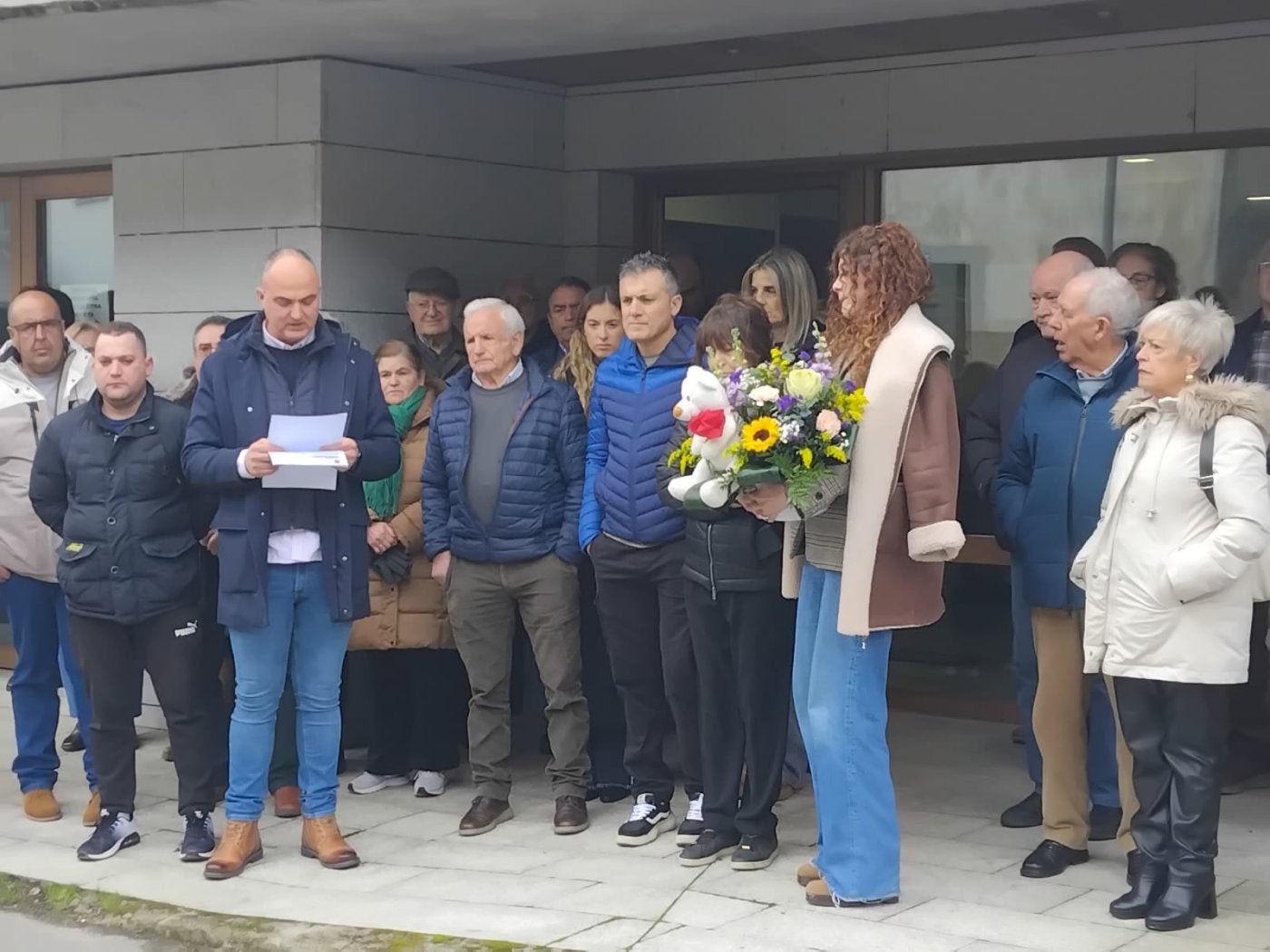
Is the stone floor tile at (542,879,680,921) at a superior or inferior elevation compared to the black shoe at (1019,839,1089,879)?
inferior

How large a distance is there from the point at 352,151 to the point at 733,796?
12.2 ft

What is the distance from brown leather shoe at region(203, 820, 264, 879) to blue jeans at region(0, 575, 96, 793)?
115 cm

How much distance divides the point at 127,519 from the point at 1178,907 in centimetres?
377

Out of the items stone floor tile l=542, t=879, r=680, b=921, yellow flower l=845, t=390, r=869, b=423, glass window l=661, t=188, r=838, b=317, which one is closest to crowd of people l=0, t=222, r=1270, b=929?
yellow flower l=845, t=390, r=869, b=423

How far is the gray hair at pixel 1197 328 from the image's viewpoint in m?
5.15

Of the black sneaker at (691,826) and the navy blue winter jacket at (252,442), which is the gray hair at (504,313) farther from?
the black sneaker at (691,826)

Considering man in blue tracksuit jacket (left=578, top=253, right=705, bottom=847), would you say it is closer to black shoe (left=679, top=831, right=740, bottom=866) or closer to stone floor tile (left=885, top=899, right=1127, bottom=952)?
black shoe (left=679, top=831, right=740, bottom=866)

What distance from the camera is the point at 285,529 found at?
6.02 metres

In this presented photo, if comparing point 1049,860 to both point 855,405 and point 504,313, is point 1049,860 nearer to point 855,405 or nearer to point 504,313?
point 855,405

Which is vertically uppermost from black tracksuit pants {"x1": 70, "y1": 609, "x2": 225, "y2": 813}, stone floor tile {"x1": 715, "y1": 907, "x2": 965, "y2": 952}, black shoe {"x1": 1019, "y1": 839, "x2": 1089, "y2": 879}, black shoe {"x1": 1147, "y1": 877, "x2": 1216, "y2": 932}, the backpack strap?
the backpack strap

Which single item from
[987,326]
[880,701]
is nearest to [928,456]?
[880,701]

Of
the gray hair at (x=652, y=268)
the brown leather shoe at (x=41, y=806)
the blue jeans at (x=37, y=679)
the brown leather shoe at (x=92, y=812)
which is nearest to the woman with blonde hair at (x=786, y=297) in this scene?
the gray hair at (x=652, y=268)

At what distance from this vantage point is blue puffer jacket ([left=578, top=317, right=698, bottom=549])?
6.13 m

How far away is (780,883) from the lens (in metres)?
5.76
